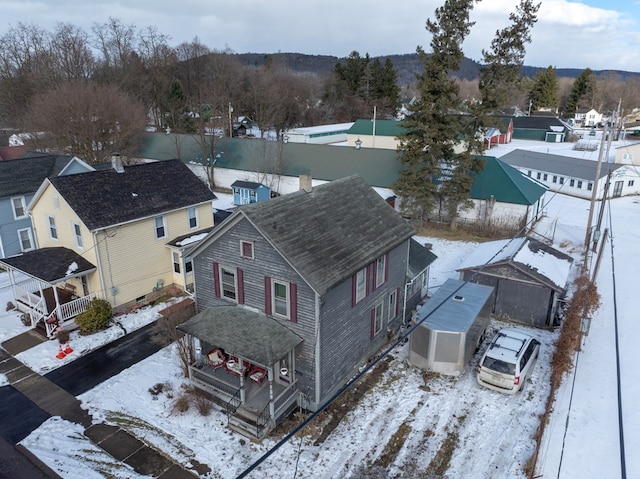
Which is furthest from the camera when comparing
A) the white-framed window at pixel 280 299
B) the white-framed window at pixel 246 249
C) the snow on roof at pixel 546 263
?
the snow on roof at pixel 546 263

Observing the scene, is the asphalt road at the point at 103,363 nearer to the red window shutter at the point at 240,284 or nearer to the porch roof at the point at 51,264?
the porch roof at the point at 51,264

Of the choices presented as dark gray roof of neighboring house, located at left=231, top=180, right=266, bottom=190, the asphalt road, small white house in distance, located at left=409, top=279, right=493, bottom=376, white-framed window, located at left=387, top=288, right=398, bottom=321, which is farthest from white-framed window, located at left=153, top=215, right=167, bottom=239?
Answer: dark gray roof of neighboring house, located at left=231, top=180, right=266, bottom=190

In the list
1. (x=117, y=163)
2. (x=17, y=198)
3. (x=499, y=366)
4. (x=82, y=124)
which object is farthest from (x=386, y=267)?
(x=82, y=124)

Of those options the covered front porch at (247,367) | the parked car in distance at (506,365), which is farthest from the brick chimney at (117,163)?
the parked car in distance at (506,365)

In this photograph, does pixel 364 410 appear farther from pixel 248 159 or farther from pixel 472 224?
pixel 248 159

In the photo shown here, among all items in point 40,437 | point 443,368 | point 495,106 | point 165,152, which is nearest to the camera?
point 40,437

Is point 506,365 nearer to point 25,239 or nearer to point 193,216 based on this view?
point 193,216

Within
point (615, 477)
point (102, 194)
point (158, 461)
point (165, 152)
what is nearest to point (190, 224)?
point (102, 194)
